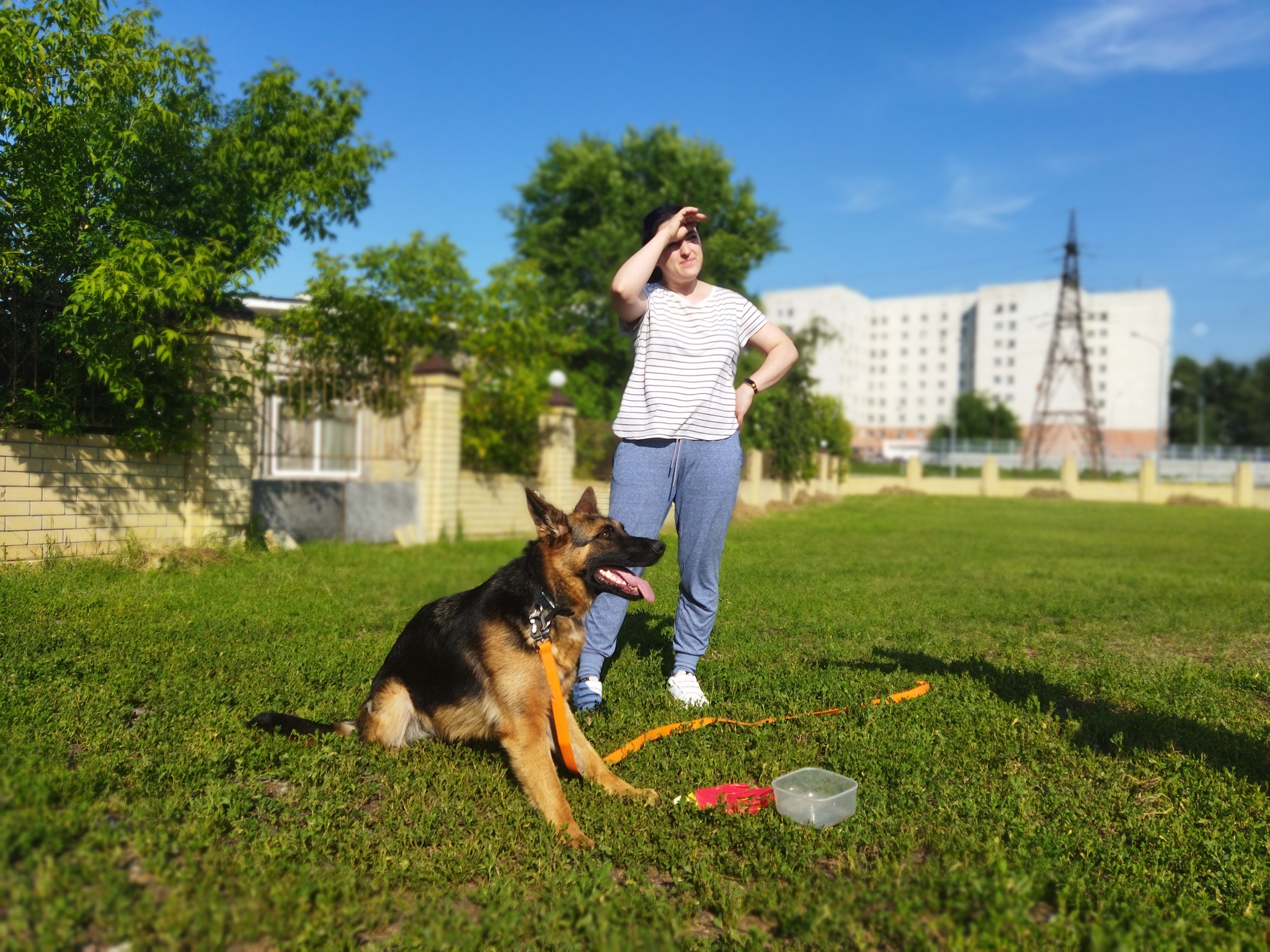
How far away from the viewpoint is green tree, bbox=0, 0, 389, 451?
6.41m

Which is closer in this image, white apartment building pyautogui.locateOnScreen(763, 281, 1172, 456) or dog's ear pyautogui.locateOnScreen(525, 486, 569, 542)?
dog's ear pyautogui.locateOnScreen(525, 486, 569, 542)

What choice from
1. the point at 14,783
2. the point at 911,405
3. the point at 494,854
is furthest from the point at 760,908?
the point at 911,405

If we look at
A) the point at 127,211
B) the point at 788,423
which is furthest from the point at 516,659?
the point at 788,423

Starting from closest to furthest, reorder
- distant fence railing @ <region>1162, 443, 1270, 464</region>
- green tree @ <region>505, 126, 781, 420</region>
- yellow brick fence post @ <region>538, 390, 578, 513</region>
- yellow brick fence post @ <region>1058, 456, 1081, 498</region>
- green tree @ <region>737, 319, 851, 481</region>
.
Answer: yellow brick fence post @ <region>538, 390, 578, 513</region> < green tree @ <region>737, 319, 851, 481</region> < green tree @ <region>505, 126, 781, 420</region> < yellow brick fence post @ <region>1058, 456, 1081, 498</region> < distant fence railing @ <region>1162, 443, 1270, 464</region>

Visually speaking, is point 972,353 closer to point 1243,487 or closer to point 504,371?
point 1243,487

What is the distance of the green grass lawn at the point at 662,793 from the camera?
2119mm

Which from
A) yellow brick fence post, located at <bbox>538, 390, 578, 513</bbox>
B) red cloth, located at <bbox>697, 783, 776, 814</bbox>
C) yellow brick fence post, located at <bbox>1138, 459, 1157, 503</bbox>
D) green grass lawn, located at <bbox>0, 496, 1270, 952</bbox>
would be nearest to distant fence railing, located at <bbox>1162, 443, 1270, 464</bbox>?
yellow brick fence post, located at <bbox>1138, 459, 1157, 503</bbox>

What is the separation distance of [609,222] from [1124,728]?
23.9 metres

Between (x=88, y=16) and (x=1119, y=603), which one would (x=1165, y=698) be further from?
(x=88, y=16)

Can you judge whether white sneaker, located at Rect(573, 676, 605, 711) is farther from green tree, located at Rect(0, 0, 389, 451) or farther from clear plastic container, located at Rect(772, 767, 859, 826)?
green tree, located at Rect(0, 0, 389, 451)

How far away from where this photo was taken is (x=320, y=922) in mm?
2107

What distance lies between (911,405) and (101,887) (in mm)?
117021

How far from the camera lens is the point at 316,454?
457 inches

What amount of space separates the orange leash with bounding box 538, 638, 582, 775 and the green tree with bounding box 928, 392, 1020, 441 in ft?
263
